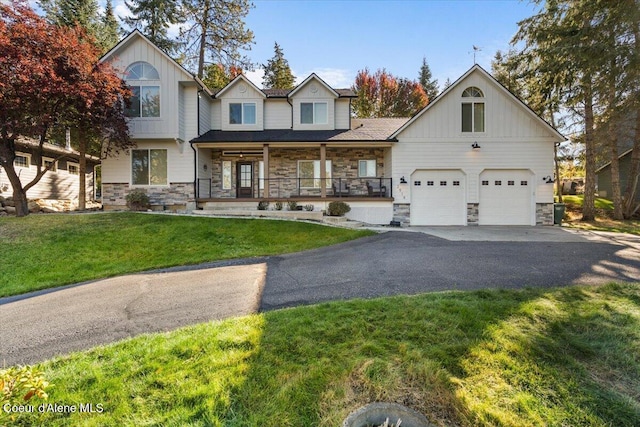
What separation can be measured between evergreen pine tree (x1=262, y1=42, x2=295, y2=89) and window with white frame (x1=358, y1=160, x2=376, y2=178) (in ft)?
67.0

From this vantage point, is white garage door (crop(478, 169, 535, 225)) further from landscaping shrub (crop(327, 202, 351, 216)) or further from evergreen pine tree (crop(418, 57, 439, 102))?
evergreen pine tree (crop(418, 57, 439, 102))

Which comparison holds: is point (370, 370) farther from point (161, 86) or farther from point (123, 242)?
point (161, 86)

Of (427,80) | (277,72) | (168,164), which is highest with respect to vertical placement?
(427,80)

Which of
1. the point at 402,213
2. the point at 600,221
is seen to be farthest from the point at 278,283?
the point at 600,221

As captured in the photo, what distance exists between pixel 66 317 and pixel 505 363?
19.1ft

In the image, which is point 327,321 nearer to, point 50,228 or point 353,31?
point 50,228

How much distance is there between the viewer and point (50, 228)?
10406 mm

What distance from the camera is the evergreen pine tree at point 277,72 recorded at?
33156 millimetres

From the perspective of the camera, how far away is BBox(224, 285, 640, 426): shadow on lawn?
234 cm

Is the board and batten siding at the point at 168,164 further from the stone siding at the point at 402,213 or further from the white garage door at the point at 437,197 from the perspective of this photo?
the white garage door at the point at 437,197

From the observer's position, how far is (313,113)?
53.9 ft

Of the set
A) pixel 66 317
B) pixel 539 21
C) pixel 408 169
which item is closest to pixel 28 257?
pixel 66 317

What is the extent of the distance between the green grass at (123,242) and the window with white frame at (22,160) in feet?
21.3

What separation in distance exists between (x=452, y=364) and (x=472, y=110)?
14.3 metres
